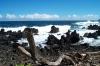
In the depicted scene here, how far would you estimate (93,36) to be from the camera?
1023 inches

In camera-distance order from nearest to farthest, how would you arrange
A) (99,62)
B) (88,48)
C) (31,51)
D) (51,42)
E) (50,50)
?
1. (31,51)
2. (99,62)
3. (50,50)
4. (88,48)
5. (51,42)

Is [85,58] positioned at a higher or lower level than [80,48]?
higher

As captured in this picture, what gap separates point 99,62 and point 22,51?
292 centimetres

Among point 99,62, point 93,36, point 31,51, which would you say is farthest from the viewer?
point 93,36

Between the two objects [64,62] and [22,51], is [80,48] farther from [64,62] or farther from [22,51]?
[22,51]

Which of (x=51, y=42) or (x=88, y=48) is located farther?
(x=51, y=42)

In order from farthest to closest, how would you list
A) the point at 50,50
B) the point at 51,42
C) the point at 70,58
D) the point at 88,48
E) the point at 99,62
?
the point at 51,42 < the point at 88,48 < the point at 50,50 < the point at 99,62 < the point at 70,58

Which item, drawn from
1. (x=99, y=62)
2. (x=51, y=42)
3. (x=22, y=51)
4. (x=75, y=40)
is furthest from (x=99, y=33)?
(x=22, y=51)

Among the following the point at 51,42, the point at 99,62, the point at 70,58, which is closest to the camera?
the point at 70,58

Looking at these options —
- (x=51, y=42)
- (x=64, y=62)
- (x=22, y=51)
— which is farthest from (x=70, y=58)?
(x=51, y=42)

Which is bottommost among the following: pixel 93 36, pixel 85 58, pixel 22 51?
pixel 93 36

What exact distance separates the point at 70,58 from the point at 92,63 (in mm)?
804

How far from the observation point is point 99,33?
27000mm

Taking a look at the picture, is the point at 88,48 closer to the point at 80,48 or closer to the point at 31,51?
the point at 80,48
